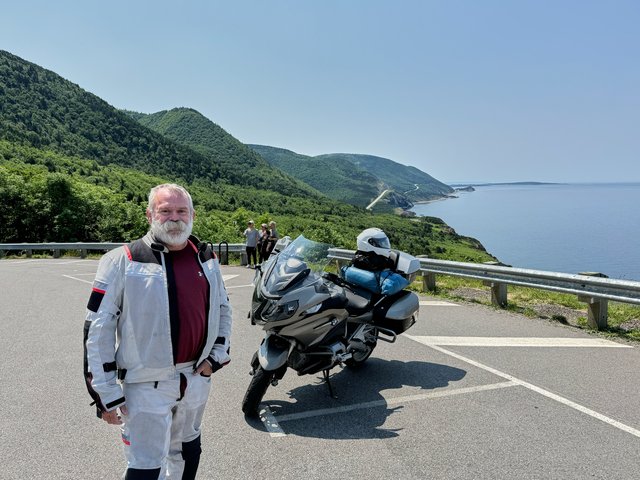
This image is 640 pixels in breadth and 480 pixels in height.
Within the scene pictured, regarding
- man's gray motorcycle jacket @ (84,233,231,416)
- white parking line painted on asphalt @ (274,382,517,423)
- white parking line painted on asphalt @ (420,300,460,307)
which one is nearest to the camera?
man's gray motorcycle jacket @ (84,233,231,416)

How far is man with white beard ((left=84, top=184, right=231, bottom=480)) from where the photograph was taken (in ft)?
7.98

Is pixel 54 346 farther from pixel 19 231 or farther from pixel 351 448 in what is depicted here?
pixel 19 231

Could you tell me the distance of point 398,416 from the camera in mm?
4492

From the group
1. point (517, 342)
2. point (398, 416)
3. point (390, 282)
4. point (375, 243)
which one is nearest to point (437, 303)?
point (517, 342)

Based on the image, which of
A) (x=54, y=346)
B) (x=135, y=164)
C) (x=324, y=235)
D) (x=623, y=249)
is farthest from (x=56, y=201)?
(x=135, y=164)

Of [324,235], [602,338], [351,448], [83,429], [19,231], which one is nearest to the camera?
[351,448]

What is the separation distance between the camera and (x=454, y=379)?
5500mm

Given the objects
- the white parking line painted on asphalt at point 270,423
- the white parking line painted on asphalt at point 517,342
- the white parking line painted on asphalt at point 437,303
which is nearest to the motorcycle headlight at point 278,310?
the white parking line painted on asphalt at point 270,423

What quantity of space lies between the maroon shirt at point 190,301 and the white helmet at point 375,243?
3566mm

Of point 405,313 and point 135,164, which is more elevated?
point 135,164

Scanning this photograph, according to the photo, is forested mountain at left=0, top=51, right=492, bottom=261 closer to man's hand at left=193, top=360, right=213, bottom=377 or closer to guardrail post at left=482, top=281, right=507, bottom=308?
guardrail post at left=482, top=281, right=507, bottom=308

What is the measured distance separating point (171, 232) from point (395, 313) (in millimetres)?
3534

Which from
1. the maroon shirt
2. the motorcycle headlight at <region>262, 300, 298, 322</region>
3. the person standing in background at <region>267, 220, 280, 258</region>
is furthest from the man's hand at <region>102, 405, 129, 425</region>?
the person standing in background at <region>267, 220, 280, 258</region>

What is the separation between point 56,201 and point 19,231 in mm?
4076
